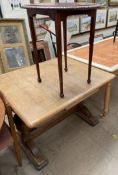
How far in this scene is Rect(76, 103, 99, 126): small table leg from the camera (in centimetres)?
172

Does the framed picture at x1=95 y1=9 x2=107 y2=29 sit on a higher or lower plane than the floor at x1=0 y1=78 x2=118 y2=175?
higher

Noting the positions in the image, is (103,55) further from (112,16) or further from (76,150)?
(112,16)

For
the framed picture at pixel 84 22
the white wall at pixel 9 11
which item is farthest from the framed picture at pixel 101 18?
the white wall at pixel 9 11

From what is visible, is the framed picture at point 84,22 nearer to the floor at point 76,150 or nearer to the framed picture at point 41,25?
the framed picture at point 41,25

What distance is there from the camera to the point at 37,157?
52.1 inches

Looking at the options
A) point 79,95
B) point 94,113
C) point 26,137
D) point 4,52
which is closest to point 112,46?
point 94,113

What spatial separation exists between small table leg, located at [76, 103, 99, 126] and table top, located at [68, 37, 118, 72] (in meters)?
0.52

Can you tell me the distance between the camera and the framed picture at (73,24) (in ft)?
9.01

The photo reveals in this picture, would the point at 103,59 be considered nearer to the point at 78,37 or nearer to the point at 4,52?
the point at 4,52

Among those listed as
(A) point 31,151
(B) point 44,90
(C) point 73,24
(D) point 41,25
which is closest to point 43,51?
(D) point 41,25

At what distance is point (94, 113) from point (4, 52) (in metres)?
1.38

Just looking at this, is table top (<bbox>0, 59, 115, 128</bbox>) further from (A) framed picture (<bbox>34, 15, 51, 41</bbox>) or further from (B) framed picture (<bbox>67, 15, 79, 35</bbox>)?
(B) framed picture (<bbox>67, 15, 79, 35</bbox>)

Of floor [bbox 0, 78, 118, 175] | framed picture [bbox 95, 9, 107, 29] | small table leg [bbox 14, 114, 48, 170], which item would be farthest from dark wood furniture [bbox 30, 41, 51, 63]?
framed picture [bbox 95, 9, 107, 29]

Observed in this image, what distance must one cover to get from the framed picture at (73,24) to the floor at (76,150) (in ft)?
5.51
